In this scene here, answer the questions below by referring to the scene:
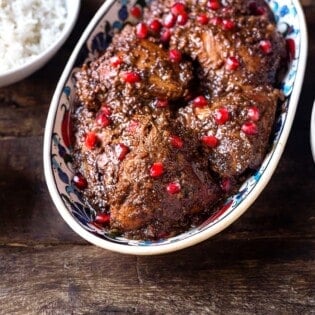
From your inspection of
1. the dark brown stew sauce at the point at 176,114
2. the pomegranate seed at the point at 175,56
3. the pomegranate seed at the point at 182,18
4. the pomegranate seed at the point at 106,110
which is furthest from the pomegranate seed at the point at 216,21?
the pomegranate seed at the point at 106,110

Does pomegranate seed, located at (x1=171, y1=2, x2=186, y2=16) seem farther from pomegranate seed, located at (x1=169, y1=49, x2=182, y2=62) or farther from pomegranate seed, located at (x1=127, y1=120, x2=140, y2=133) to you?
pomegranate seed, located at (x1=127, y1=120, x2=140, y2=133)

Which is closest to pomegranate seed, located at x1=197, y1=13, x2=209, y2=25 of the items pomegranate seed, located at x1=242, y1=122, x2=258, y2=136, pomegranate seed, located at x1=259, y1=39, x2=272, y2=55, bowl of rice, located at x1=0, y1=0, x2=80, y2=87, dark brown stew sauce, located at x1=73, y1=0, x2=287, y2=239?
dark brown stew sauce, located at x1=73, y1=0, x2=287, y2=239

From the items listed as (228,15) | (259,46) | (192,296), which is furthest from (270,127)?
(192,296)

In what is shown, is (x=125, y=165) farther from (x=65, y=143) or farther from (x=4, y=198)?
(x=4, y=198)

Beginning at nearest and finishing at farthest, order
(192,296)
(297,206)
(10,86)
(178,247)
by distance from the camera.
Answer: (178,247), (192,296), (297,206), (10,86)

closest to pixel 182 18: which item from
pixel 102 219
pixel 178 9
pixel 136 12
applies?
pixel 178 9

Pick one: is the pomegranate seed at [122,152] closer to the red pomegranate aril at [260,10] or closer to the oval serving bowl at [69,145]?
the oval serving bowl at [69,145]

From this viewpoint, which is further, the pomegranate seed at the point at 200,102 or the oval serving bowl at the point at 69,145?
the pomegranate seed at the point at 200,102
